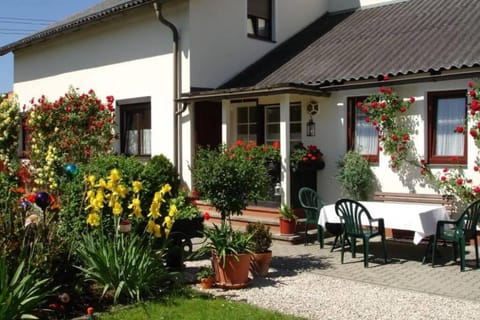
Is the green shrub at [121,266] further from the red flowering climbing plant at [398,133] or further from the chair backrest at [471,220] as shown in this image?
the red flowering climbing plant at [398,133]

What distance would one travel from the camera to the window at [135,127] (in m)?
14.0

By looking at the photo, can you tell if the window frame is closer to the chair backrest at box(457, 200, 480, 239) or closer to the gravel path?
the chair backrest at box(457, 200, 480, 239)

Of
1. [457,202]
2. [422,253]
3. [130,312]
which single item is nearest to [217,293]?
[130,312]

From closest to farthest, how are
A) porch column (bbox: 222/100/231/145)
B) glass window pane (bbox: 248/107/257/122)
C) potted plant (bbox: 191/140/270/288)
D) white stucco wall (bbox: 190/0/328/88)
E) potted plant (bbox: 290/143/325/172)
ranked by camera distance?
1. potted plant (bbox: 191/140/270/288)
2. potted plant (bbox: 290/143/325/172)
3. porch column (bbox: 222/100/231/145)
4. white stucco wall (bbox: 190/0/328/88)
5. glass window pane (bbox: 248/107/257/122)

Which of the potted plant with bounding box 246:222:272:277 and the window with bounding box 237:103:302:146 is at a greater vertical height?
the window with bounding box 237:103:302:146

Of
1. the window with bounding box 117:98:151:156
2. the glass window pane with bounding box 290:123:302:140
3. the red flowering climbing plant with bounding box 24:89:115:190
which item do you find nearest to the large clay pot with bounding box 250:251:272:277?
the glass window pane with bounding box 290:123:302:140

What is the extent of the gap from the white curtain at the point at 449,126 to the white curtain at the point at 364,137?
1.27 m

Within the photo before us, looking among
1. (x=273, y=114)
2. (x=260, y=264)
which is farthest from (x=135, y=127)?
(x=260, y=264)

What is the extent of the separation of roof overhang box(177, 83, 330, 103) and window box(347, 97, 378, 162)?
636 mm

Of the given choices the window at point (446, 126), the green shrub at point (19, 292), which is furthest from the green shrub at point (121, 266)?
the window at point (446, 126)

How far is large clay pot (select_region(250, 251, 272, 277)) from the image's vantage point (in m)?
7.34

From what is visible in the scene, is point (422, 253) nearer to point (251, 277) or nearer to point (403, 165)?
point (403, 165)

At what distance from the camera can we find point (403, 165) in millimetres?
10438

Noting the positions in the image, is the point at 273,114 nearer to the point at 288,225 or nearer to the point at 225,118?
the point at 225,118
